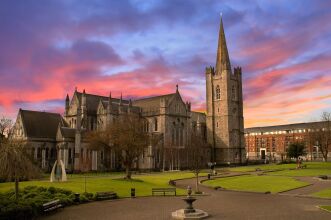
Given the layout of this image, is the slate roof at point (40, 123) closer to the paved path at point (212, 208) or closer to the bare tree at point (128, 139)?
the bare tree at point (128, 139)

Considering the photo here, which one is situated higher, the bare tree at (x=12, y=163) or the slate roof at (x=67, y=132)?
the slate roof at (x=67, y=132)

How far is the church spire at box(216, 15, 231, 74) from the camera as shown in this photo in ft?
398

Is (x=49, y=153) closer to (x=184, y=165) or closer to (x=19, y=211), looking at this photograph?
(x=184, y=165)

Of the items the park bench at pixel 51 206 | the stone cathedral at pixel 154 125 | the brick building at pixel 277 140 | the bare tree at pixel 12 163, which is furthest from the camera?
the brick building at pixel 277 140

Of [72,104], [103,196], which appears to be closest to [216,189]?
[103,196]

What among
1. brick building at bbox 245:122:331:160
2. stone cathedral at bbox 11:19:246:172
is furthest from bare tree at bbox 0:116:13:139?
brick building at bbox 245:122:331:160

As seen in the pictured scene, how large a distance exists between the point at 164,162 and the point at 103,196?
55.8m

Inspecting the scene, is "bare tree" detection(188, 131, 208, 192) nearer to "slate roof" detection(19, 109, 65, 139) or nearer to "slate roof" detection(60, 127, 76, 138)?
"slate roof" detection(60, 127, 76, 138)

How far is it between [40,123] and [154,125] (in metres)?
30.5

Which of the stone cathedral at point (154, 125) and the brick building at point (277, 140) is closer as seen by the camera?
the stone cathedral at point (154, 125)

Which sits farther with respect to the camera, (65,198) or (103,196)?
(103,196)

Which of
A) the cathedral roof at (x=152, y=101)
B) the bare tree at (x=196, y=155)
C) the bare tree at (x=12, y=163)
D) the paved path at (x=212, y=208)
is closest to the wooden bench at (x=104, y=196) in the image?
the paved path at (x=212, y=208)

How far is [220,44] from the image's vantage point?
125 metres

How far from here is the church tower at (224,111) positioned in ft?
383
